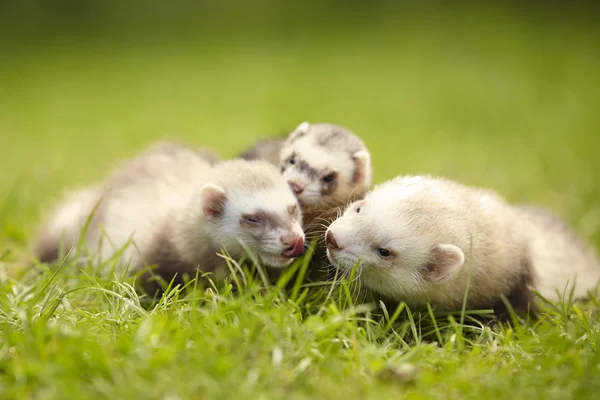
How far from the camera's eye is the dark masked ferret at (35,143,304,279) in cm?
335

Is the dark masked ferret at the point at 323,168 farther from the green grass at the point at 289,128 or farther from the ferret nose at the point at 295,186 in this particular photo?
the green grass at the point at 289,128

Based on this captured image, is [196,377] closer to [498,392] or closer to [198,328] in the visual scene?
[198,328]

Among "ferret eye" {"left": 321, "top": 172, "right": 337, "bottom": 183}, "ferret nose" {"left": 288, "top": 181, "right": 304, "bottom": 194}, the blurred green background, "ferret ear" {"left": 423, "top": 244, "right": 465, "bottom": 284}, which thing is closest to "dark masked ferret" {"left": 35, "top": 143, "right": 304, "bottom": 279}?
"ferret nose" {"left": 288, "top": 181, "right": 304, "bottom": 194}

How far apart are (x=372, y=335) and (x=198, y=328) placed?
0.82 meters

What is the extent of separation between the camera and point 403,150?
24.4 feet

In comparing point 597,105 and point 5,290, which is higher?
point 597,105

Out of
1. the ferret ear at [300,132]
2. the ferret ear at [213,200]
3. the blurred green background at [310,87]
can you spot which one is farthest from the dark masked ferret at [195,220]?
the blurred green background at [310,87]

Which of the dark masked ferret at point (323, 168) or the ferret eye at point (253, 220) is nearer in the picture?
the ferret eye at point (253, 220)

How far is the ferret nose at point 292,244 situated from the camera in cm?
322

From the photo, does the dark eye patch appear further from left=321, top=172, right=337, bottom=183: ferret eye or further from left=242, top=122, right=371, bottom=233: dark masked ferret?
left=321, top=172, right=337, bottom=183: ferret eye

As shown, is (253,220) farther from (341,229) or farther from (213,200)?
(341,229)

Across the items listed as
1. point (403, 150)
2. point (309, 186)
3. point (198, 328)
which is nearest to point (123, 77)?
point (403, 150)

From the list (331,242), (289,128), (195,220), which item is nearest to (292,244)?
(331,242)

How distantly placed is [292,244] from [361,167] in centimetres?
92
